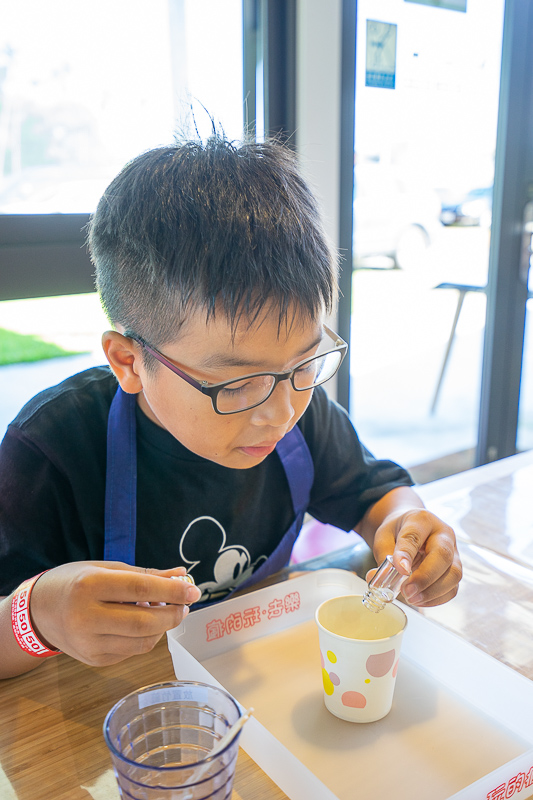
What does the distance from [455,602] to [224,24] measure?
5.63 ft

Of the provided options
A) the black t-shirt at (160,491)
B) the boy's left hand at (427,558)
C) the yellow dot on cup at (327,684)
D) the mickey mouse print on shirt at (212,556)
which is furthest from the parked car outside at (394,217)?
the yellow dot on cup at (327,684)

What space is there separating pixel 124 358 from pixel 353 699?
47cm

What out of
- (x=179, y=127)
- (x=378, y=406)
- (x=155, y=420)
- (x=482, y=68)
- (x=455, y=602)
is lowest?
(x=378, y=406)

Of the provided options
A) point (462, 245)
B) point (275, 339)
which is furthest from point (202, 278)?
point (462, 245)

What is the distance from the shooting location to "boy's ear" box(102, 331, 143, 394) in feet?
2.62

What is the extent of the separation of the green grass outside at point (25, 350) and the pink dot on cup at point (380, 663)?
3.54 meters

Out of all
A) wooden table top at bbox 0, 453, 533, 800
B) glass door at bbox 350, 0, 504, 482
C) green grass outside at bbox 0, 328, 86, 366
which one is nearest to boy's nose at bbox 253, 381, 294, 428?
wooden table top at bbox 0, 453, 533, 800

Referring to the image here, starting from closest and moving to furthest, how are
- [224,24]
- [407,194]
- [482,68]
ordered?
[224,24] < [482,68] < [407,194]

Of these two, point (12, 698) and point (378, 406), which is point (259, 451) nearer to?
point (12, 698)

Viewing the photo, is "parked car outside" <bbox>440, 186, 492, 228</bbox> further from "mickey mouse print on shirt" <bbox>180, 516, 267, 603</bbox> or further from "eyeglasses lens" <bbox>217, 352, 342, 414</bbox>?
"eyeglasses lens" <bbox>217, 352, 342, 414</bbox>

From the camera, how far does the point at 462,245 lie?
3.10 metres

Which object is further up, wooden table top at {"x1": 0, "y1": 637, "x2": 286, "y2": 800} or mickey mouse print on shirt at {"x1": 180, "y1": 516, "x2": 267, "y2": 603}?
wooden table top at {"x1": 0, "y1": 637, "x2": 286, "y2": 800}

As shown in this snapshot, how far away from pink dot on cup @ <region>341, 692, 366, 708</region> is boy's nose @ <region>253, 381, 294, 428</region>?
28 centimetres

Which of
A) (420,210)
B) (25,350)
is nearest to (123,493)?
(420,210)
